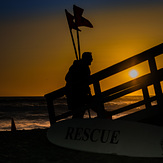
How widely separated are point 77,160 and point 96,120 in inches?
42.3

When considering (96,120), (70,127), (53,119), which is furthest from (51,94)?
(96,120)

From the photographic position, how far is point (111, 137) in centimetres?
541

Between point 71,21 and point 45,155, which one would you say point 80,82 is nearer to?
point 45,155

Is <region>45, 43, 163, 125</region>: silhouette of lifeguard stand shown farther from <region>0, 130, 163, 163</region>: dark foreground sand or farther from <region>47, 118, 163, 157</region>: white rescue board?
<region>0, 130, 163, 163</region>: dark foreground sand

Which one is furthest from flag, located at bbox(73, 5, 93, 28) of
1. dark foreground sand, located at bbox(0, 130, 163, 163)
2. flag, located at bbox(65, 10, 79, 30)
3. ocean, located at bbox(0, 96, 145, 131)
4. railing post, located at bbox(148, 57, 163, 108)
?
ocean, located at bbox(0, 96, 145, 131)

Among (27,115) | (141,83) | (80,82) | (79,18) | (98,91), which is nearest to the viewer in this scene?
(141,83)

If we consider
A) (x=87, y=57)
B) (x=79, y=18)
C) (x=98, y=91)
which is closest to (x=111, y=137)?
(x=98, y=91)

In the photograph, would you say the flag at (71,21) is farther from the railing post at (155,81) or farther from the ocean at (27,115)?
the ocean at (27,115)

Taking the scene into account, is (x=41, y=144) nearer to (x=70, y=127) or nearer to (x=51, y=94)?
(x=70, y=127)

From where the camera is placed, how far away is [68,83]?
615 cm

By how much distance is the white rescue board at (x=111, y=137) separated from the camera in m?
5.09

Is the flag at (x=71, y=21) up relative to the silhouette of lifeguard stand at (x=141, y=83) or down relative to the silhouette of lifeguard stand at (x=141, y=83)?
up

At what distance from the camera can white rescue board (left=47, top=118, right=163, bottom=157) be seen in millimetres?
5090

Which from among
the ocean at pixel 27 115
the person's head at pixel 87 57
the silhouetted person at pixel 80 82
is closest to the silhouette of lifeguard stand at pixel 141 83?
the silhouetted person at pixel 80 82
